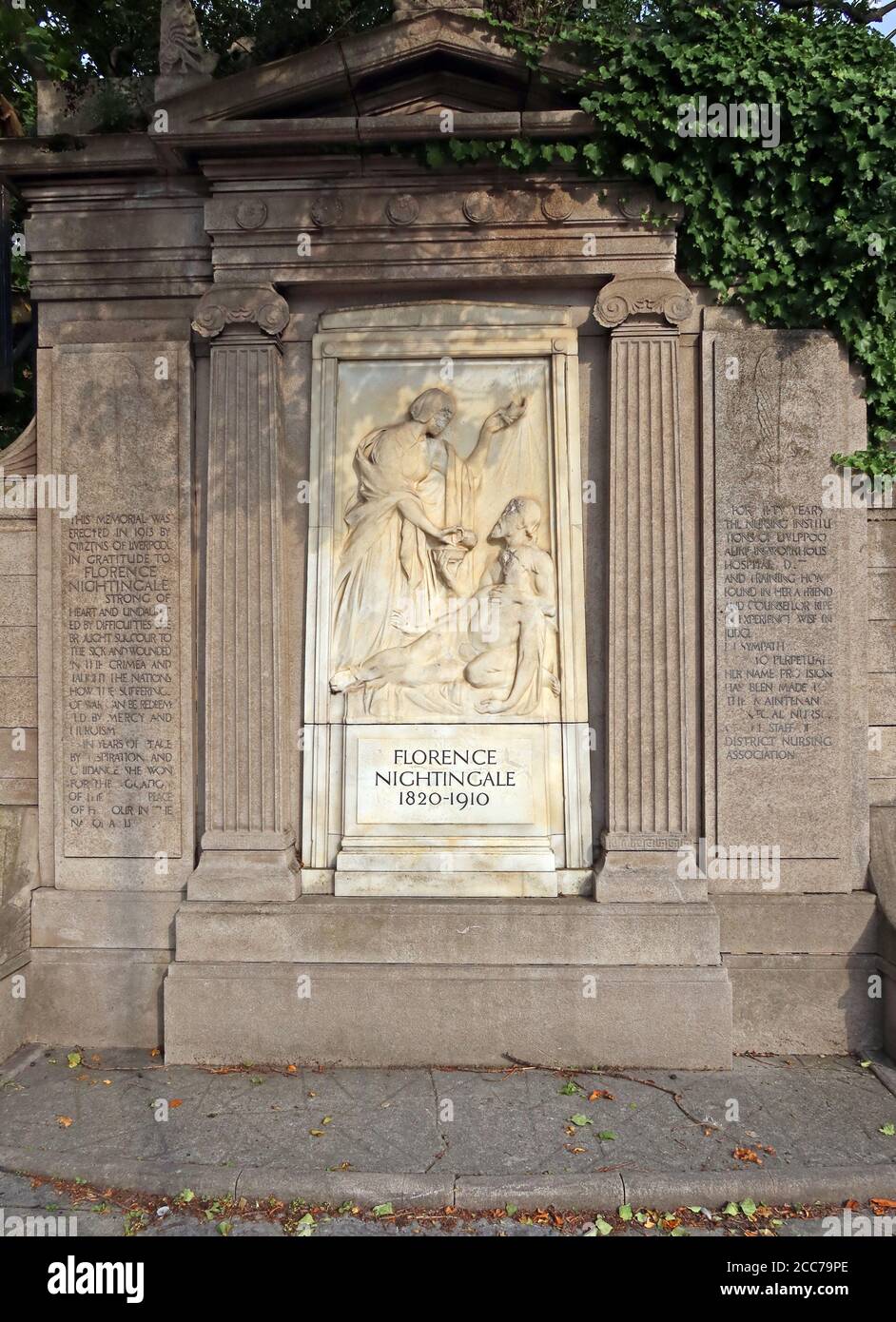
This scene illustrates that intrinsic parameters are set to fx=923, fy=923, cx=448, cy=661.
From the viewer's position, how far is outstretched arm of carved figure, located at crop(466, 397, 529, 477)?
646 centimetres

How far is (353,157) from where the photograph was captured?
625 cm

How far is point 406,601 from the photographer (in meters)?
6.47

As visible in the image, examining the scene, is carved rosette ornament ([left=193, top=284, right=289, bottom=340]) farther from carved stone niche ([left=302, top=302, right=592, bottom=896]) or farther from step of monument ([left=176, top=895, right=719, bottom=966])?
step of monument ([left=176, top=895, right=719, bottom=966])

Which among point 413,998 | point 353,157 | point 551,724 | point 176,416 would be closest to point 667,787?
point 551,724

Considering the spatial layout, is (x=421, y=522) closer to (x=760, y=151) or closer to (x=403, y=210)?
(x=403, y=210)

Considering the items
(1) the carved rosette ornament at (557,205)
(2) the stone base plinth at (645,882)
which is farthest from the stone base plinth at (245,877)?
(1) the carved rosette ornament at (557,205)

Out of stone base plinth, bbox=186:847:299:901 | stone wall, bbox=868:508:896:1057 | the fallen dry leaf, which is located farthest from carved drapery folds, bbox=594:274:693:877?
stone base plinth, bbox=186:847:299:901

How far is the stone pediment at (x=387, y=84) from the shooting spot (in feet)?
19.7

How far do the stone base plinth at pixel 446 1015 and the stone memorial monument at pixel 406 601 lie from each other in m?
0.03

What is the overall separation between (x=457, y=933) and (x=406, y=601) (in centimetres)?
227

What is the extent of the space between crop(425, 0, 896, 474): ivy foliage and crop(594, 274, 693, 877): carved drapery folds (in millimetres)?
580

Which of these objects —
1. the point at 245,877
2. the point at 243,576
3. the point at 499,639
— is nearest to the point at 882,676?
the point at 499,639

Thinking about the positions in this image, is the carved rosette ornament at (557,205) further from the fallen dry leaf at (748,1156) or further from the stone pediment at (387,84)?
the fallen dry leaf at (748,1156)

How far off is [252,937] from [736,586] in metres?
4.02
